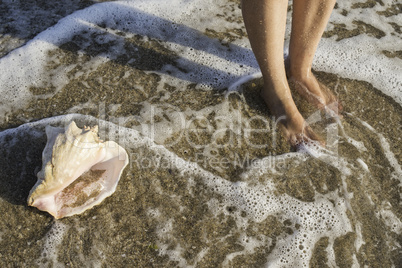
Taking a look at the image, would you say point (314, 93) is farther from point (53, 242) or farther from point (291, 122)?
point (53, 242)

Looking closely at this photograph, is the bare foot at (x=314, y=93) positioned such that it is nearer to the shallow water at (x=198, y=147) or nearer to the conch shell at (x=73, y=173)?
the shallow water at (x=198, y=147)

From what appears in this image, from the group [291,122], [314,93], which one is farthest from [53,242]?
[314,93]

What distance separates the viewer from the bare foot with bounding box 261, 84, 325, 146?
2.46m

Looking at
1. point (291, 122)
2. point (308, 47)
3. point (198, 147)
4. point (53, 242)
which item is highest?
point (308, 47)

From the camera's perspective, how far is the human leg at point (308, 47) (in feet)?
7.43

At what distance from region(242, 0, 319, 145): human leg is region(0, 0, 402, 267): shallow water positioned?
0.32ft

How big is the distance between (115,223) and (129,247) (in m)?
0.17

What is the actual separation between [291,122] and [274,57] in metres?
0.47

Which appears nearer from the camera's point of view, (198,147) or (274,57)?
(274,57)

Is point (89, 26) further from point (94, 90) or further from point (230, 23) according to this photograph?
point (230, 23)

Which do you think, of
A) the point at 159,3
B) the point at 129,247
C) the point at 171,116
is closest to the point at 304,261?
the point at 129,247

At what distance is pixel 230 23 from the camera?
3191mm

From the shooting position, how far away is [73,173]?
81.1 inches

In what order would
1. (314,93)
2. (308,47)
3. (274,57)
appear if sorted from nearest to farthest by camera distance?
1. (274,57)
2. (308,47)
3. (314,93)
